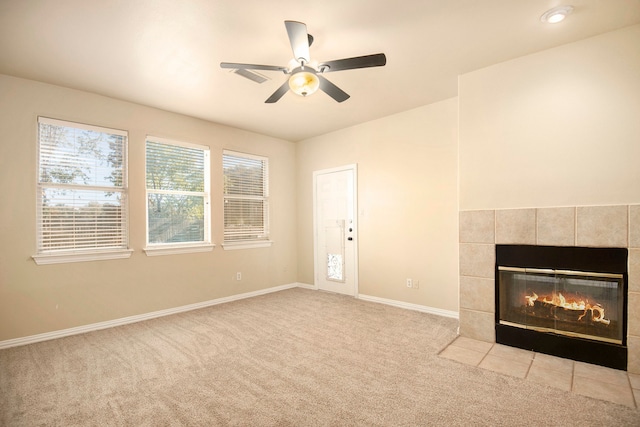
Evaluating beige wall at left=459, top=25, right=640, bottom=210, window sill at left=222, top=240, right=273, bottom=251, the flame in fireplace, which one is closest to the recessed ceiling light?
beige wall at left=459, top=25, right=640, bottom=210

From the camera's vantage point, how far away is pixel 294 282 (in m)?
5.85

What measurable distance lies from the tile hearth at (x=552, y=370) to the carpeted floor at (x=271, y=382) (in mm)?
110

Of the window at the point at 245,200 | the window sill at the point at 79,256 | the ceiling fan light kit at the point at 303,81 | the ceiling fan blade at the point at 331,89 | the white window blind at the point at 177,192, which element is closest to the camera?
the ceiling fan light kit at the point at 303,81

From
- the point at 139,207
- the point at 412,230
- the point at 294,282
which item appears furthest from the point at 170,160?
the point at 412,230

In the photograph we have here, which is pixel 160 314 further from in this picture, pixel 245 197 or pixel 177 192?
pixel 245 197

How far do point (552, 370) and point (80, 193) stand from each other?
5053 mm

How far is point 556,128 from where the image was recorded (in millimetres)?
2775

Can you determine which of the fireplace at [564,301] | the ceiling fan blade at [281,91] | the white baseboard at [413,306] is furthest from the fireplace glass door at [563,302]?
the ceiling fan blade at [281,91]

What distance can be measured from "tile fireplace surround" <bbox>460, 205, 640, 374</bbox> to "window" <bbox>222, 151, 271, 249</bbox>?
11.1 ft

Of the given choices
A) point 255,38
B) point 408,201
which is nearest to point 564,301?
point 408,201

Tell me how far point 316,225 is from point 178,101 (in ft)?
9.71

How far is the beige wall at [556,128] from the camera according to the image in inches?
98.6

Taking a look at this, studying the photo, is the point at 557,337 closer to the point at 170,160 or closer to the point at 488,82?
the point at 488,82

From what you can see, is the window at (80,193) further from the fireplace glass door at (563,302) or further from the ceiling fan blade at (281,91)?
the fireplace glass door at (563,302)
